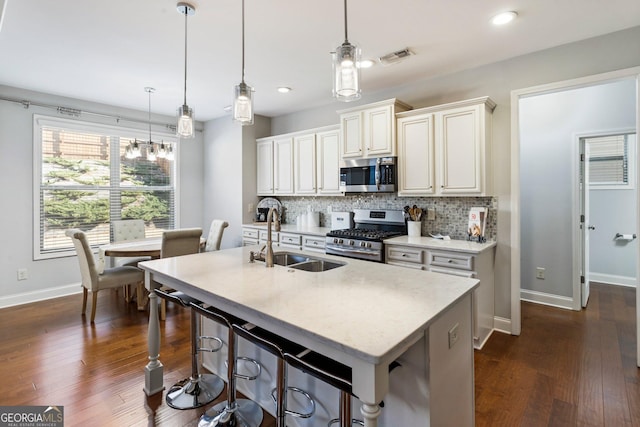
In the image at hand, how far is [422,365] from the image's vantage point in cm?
125

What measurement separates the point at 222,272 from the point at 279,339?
2.14ft

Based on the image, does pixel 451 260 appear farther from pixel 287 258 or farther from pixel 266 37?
pixel 266 37

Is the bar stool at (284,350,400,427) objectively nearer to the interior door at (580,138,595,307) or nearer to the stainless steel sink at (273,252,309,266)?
the stainless steel sink at (273,252,309,266)

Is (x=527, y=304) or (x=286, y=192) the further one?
(x=286, y=192)

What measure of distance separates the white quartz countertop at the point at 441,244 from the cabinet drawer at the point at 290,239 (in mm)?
1348

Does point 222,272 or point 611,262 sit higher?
point 222,272

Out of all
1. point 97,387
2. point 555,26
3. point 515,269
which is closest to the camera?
point 97,387

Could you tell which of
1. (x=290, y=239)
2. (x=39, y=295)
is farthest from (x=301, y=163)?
(x=39, y=295)

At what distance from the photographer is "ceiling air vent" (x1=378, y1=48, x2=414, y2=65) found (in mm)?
2945

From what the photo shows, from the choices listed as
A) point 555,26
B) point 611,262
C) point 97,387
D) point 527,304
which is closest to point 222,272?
point 97,387

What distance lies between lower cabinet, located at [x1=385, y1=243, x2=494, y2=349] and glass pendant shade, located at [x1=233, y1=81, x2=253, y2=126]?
192 cm

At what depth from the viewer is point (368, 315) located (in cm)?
124

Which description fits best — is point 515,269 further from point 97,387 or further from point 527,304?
point 97,387

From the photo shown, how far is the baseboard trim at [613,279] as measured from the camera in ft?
14.9
